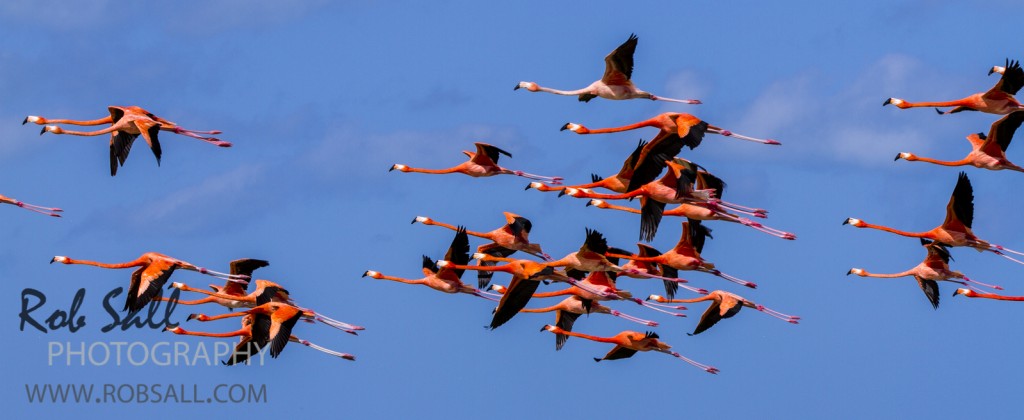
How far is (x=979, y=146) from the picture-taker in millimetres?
36406

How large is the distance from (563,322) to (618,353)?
7.76 feet

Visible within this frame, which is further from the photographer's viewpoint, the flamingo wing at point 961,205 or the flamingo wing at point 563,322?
the flamingo wing at point 563,322

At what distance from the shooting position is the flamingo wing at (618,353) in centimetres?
3766

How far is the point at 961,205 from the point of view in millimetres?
35781

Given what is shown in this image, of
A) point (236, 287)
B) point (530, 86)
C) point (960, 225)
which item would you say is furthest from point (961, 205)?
point (236, 287)

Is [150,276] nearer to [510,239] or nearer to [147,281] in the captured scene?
[147,281]

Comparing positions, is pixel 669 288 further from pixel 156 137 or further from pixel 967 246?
pixel 156 137

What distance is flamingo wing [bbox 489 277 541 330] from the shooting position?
115 ft

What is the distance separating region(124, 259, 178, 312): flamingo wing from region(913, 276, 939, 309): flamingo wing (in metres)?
13.5

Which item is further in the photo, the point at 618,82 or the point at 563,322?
the point at 563,322

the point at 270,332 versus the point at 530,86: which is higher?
the point at 530,86

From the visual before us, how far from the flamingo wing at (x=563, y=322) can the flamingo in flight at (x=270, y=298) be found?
16.5ft

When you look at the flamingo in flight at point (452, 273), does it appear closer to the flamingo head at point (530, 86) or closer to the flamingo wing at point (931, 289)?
the flamingo head at point (530, 86)

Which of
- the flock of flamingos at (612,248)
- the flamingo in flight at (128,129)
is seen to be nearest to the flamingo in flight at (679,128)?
the flock of flamingos at (612,248)
